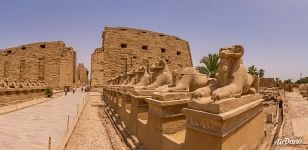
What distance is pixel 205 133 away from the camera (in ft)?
9.73

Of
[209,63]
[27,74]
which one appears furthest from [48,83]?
[209,63]

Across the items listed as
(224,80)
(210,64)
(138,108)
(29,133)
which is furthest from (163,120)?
(210,64)

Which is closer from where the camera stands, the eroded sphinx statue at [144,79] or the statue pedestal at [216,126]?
the statue pedestal at [216,126]

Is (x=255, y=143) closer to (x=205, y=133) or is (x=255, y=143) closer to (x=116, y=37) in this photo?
(x=205, y=133)

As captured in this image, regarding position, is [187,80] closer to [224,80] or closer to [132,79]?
[224,80]

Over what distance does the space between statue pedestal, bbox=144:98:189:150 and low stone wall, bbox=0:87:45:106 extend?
10.1 m

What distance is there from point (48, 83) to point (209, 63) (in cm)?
1707

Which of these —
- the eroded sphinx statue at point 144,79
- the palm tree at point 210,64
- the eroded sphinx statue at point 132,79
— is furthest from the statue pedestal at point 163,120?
the palm tree at point 210,64

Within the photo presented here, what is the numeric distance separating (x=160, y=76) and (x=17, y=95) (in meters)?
11.0

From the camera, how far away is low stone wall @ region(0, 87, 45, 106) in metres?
12.2

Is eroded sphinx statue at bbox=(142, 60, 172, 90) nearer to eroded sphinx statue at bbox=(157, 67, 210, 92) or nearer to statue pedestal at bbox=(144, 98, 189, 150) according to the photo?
eroded sphinx statue at bbox=(157, 67, 210, 92)

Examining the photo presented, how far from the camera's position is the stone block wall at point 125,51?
26.4 meters

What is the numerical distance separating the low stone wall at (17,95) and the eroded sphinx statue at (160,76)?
869 centimetres

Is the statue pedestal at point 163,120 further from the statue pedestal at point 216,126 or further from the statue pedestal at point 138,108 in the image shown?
the statue pedestal at point 138,108
